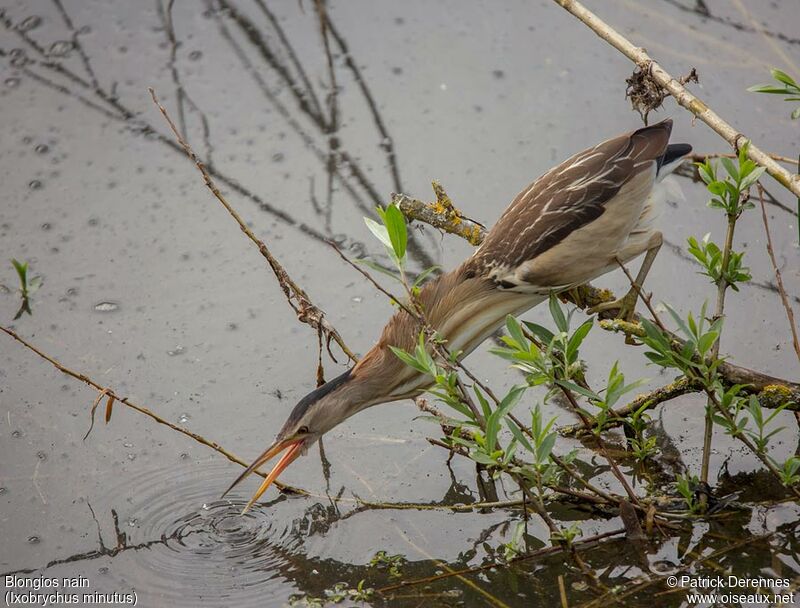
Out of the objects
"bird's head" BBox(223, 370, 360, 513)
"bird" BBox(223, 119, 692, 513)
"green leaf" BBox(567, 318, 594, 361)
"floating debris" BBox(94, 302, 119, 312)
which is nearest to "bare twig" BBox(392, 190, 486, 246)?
"bird" BBox(223, 119, 692, 513)

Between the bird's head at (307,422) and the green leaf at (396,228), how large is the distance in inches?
21.5

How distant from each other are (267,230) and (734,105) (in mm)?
2111

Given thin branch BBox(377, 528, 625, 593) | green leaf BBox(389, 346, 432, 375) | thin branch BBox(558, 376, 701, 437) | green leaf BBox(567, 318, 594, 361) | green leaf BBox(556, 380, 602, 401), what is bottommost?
thin branch BBox(377, 528, 625, 593)

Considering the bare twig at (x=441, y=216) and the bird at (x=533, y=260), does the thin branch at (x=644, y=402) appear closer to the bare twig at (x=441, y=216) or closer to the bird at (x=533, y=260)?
the bird at (x=533, y=260)

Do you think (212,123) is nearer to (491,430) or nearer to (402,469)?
(402,469)

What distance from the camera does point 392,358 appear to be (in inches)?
130

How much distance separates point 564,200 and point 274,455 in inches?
48.0

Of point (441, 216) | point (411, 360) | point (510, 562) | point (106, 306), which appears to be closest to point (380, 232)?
point (411, 360)

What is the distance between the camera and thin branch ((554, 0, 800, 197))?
319 centimetres

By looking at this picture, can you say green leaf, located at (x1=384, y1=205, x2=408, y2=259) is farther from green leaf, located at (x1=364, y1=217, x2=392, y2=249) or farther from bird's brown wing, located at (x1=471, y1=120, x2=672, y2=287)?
bird's brown wing, located at (x1=471, y1=120, x2=672, y2=287)

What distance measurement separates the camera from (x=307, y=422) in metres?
3.14

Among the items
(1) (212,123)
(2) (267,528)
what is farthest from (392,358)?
(1) (212,123)

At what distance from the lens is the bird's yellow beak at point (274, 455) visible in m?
3.10

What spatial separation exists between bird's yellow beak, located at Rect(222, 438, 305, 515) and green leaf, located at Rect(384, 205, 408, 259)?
69 centimetres
